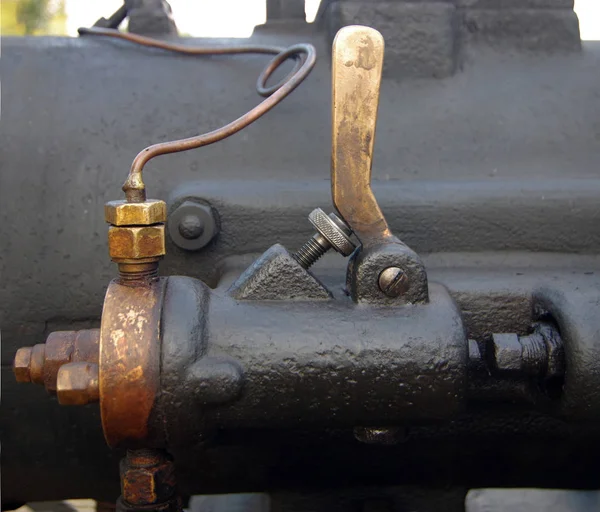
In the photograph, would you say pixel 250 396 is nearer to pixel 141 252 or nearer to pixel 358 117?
pixel 141 252

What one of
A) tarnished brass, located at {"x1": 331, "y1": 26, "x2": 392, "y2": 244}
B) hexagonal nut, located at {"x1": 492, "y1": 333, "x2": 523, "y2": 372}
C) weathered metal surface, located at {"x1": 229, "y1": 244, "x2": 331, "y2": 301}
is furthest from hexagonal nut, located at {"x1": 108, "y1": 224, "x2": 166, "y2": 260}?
hexagonal nut, located at {"x1": 492, "y1": 333, "x2": 523, "y2": 372}

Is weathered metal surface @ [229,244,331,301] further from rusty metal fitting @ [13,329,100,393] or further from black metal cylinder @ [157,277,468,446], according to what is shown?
rusty metal fitting @ [13,329,100,393]

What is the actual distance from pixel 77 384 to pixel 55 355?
0.06 meters

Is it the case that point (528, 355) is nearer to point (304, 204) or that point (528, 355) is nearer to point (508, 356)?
point (508, 356)

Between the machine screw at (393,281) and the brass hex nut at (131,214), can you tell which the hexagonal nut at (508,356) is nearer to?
the machine screw at (393,281)

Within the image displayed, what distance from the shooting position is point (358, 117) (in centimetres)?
80

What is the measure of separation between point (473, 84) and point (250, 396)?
2.07ft

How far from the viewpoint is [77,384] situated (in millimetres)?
742

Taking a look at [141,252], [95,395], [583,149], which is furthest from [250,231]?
[583,149]

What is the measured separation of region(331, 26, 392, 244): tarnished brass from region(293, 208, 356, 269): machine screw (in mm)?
18

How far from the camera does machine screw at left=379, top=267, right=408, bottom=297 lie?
0.81m

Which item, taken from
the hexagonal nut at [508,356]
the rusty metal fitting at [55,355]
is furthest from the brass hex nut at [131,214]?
the hexagonal nut at [508,356]

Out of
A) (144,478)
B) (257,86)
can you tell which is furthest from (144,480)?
(257,86)

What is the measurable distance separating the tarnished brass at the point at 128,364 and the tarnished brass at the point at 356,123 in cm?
25
